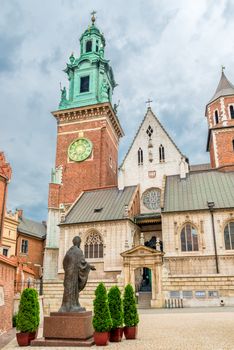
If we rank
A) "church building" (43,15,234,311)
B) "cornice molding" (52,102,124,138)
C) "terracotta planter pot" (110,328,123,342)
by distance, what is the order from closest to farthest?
"terracotta planter pot" (110,328,123,342) < "church building" (43,15,234,311) < "cornice molding" (52,102,124,138)

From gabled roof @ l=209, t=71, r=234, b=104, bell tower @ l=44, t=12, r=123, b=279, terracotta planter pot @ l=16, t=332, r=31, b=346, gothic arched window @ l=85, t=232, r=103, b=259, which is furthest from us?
gabled roof @ l=209, t=71, r=234, b=104

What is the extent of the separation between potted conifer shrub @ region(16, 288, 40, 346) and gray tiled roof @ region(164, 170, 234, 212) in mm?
22203

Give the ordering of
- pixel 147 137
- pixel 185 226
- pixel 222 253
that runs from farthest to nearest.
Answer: pixel 147 137, pixel 185 226, pixel 222 253

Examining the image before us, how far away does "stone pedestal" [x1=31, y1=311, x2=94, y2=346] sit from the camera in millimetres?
10883

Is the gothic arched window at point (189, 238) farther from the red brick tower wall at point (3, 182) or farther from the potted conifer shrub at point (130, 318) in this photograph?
the potted conifer shrub at point (130, 318)

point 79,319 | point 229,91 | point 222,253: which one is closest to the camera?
point 79,319

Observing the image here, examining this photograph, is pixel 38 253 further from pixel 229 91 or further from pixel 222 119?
pixel 229 91

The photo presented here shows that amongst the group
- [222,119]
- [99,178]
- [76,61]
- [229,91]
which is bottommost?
[99,178]

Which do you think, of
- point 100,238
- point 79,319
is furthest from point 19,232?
point 79,319

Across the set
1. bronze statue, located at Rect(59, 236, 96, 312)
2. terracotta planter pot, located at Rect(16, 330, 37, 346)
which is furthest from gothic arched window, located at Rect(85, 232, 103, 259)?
terracotta planter pot, located at Rect(16, 330, 37, 346)

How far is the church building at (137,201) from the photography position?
29.4 metres

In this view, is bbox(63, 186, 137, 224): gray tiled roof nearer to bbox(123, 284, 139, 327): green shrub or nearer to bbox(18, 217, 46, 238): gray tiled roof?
bbox(18, 217, 46, 238): gray tiled roof

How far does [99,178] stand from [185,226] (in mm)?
16529

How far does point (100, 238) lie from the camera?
3450 centimetres
